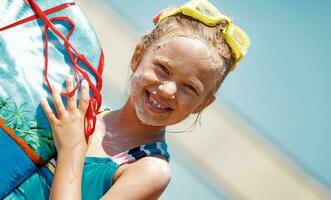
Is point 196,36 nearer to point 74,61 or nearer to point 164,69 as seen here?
point 164,69

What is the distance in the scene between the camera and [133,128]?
133cm

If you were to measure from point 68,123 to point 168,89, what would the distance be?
0.21m

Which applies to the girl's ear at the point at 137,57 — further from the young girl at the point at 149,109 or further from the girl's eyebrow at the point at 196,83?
the girl's eyebrow at the point at 196,83

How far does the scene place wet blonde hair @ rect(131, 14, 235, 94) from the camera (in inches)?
50.5

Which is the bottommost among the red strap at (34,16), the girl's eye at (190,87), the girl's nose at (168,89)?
the girl's eye at (190,87)

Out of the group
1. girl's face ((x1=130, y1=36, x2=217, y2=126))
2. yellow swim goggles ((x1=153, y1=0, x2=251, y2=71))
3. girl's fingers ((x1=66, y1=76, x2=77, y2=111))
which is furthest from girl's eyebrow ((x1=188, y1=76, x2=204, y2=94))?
girl's fingers ((x1=66, y1=76, x2=77, y2=111))

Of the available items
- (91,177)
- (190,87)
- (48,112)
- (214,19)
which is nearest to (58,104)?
(48,112)

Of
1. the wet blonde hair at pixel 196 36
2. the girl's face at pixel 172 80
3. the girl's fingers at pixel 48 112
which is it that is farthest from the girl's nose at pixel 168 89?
the girl's fingers at pixel 48 112

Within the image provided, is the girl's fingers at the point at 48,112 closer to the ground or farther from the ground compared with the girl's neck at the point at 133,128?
farther from the ground

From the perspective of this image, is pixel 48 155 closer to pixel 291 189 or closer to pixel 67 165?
pixel 67 165

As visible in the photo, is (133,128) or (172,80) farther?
(133,128)

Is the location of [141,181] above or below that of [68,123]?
below

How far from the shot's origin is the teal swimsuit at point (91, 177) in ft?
3.95

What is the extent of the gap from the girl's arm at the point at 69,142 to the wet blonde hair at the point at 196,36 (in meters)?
0.17
